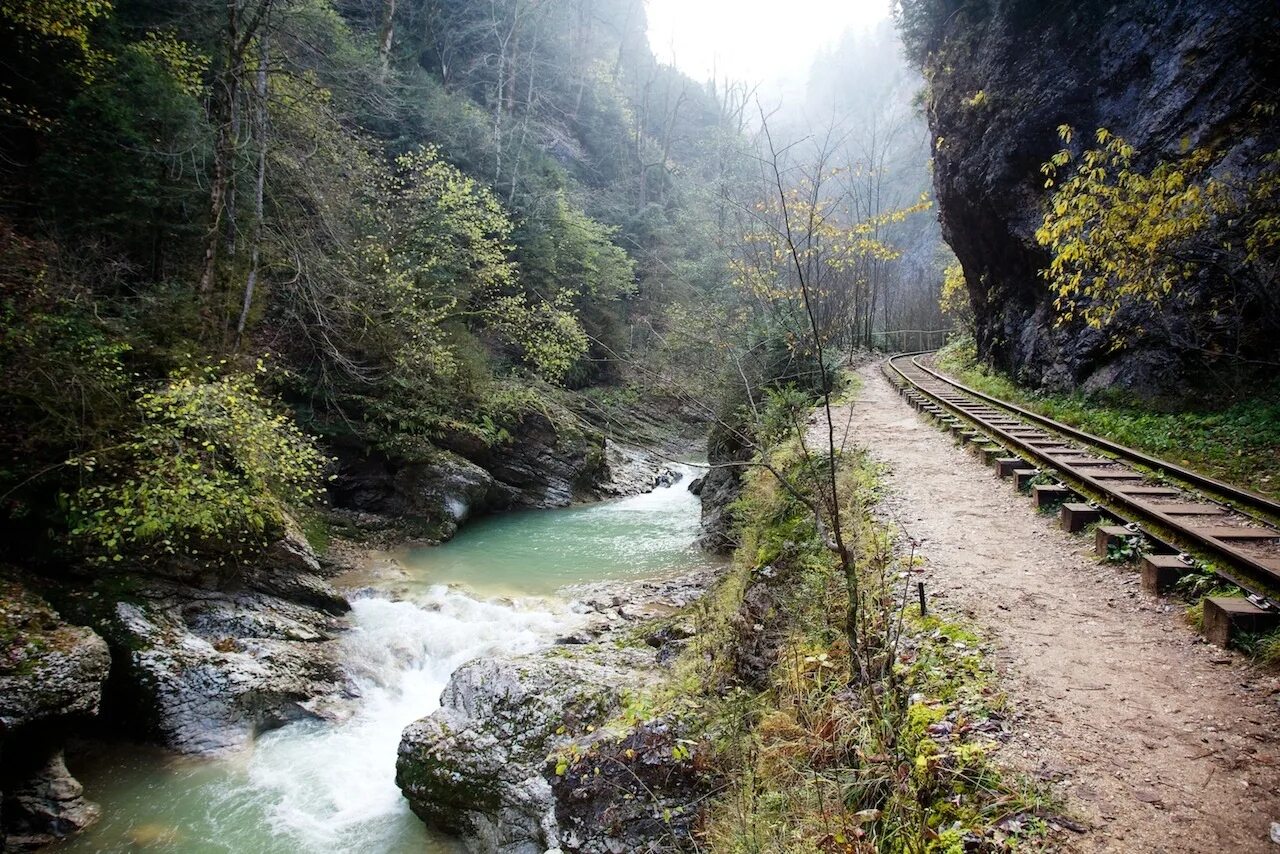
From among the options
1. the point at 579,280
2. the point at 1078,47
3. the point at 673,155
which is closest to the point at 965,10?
the point at 1078,47

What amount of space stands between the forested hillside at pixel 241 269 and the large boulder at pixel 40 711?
1.00 m

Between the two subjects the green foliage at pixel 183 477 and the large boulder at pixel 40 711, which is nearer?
the large boulder at pixel 40 711

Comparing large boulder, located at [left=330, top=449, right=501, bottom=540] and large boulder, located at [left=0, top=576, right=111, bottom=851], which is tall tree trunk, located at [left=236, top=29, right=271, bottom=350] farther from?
large boulder, located at [left=0, top=576, right=111, bottom=851]

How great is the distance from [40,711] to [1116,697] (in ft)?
28.0

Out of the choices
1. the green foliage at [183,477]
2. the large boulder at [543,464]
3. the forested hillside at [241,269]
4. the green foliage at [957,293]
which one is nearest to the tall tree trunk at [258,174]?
the forested hillside at [241,269]

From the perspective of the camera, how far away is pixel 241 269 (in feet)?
33.1

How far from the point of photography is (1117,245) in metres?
6.40

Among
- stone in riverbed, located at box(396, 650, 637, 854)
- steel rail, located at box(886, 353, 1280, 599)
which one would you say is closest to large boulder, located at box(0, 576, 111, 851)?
stone in riverbed, located at box(396, 650, 637, 854)

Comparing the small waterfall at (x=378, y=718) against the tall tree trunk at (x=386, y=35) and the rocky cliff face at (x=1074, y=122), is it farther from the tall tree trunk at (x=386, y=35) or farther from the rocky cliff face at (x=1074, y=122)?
the tall tree trunk at (x=386, y=35)

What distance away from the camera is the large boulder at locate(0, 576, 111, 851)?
5.03m

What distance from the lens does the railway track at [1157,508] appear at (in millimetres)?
4008

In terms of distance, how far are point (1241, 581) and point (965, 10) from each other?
731 inches

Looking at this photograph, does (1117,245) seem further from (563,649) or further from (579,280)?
(579,280)

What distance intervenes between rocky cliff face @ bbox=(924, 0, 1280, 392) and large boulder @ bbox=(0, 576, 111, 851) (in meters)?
12.2
